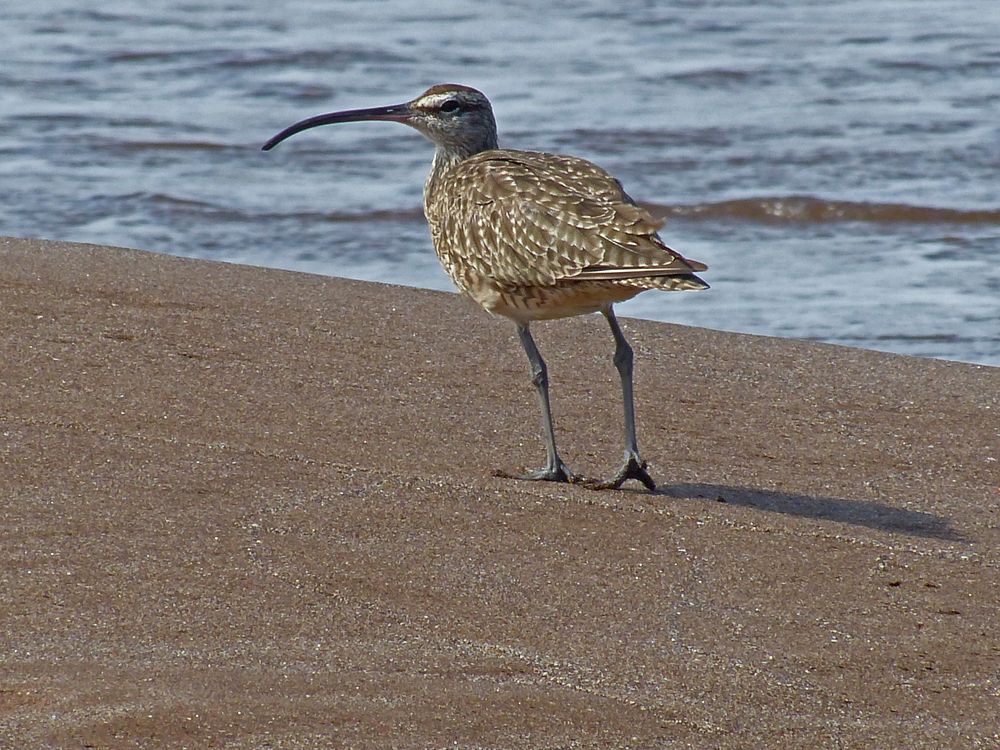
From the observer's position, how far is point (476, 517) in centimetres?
480

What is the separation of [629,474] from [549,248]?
0.71 metres

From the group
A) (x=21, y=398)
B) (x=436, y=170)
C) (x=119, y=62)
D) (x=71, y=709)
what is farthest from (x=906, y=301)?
(x=119, y=62)

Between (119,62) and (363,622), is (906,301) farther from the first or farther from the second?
(119,62)

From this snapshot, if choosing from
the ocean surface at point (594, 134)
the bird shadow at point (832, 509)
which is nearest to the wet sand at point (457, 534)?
the bird shadow at point (832, 509)

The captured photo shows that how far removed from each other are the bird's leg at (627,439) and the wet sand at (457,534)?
7 centimetres

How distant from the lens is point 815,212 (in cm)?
1037

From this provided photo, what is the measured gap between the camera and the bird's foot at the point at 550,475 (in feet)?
16.9

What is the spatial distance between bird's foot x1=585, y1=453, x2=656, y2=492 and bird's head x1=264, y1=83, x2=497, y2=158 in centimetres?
149

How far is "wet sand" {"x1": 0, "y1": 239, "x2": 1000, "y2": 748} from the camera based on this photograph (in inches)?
146

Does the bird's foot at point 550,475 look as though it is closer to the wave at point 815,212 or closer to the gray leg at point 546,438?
the gray leg at point 546,438

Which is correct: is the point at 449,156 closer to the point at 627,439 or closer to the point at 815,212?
the point at 627,439

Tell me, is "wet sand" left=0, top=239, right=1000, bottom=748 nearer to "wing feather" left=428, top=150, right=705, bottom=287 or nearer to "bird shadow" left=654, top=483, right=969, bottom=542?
"bird shadow" left=654, top=483, right=969, bottom=542

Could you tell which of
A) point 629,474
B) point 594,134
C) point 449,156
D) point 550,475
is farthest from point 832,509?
point 594,134

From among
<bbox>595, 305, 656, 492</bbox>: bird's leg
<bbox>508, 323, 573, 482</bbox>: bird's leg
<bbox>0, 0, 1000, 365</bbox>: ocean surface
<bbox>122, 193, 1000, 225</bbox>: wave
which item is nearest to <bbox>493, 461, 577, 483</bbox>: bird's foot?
<bbox>508, 323, 573, 482</bbox>: bird's leg
